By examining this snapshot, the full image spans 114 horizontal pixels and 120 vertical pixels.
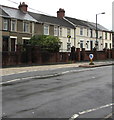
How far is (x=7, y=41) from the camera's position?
115ft

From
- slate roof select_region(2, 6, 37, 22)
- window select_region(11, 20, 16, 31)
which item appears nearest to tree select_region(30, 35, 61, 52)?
window select_region(11, 20, 16, 31)

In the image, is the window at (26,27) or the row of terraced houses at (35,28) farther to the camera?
the window at (26,27)

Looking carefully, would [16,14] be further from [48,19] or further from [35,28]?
[48,19]

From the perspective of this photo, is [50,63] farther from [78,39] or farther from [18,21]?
[78,39]

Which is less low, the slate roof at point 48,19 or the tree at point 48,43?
the slate roof at point 48,19

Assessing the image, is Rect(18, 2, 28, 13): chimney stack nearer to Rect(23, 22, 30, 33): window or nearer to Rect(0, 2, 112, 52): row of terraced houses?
Rect(0, 2, 112, 52): row of terraced houses

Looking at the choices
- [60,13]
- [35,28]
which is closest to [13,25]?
[35,28]

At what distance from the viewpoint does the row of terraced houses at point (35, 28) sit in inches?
1377

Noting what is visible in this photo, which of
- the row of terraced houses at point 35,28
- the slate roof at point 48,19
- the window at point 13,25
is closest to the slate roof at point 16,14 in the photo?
the row of terraced houses at point 35,28

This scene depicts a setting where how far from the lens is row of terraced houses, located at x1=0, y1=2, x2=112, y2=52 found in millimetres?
34969

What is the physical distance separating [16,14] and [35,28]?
416 centimetres

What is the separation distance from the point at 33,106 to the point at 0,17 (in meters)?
28.8

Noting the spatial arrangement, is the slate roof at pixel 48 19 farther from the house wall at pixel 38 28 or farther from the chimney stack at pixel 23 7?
the chimney stack at pixel 23 7

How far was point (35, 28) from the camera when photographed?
→ 39.9 m
